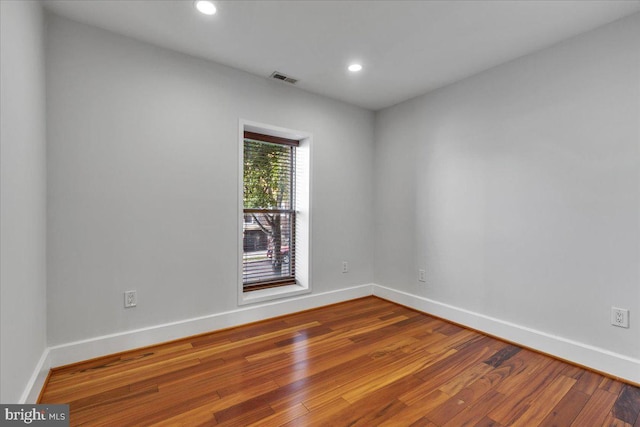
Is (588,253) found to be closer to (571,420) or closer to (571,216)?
(571,216)

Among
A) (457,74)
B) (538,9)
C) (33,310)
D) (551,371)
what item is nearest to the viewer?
(33,310)

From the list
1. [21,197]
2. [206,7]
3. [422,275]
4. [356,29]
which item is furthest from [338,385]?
[206,7]

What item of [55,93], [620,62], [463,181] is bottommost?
[463,181]

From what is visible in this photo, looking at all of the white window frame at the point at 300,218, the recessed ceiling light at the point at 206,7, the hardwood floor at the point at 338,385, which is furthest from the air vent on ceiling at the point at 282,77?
the hardwood floor at the point at 338,385

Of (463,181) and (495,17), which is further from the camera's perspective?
(463,181)

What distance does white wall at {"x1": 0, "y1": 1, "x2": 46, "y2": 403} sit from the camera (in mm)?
1324

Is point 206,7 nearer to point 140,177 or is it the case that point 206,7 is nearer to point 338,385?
point 140,177

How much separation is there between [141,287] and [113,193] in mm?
772

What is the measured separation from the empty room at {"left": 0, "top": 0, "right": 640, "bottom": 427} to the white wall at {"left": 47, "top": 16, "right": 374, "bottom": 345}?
0.6 inches

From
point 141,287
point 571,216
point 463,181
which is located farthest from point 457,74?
point 141,287

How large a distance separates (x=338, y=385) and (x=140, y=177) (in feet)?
7.04

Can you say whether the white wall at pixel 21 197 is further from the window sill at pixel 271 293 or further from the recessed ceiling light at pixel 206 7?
the window sill at pixel 271 293

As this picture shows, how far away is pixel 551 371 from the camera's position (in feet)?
6.92

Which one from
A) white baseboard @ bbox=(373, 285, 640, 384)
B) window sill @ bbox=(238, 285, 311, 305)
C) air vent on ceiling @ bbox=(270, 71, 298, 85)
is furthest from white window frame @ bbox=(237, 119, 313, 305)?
white baseboard @ bbox=(373, 285, 640, 384)
